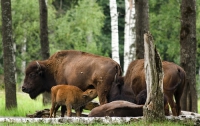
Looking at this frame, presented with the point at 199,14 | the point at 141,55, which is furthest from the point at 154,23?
Result: the point at 141,55

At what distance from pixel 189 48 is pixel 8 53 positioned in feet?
18.9

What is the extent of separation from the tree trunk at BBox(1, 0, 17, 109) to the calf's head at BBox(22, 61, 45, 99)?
7.00ft

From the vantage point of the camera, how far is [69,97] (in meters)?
16.2

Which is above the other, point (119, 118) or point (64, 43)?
point (119, 118)

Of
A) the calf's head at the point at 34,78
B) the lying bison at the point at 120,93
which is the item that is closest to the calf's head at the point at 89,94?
the lying bison at the point at 120,93

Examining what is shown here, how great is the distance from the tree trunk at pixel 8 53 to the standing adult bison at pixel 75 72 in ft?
6.91

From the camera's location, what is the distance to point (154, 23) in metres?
45.8

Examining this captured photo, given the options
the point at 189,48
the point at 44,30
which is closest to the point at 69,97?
the point at 189,48

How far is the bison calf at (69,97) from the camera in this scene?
16.1m

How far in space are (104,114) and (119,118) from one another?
1.19 metres

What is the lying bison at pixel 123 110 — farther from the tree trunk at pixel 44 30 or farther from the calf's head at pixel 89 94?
the tree trunk at pixel 44 30

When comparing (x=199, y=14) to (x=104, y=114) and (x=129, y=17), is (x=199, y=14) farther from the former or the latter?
(x=104, y=114)

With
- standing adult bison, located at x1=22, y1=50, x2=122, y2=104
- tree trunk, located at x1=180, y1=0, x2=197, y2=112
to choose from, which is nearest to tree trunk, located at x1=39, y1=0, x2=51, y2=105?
standing adult bison, located at x1=22, y1=50, x2=122, y2=104

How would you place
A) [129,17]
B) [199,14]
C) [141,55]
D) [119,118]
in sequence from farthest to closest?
[199,14]
[129,17]
[141,55]
[119,118]
